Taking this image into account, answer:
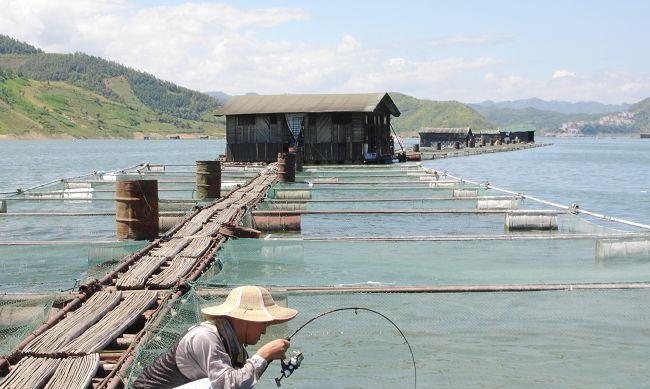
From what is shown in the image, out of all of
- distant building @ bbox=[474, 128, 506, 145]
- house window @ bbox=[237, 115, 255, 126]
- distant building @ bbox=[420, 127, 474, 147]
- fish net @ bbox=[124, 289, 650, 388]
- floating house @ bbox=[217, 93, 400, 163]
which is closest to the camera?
fish net @ bbox=[124, 289, 650, 388]

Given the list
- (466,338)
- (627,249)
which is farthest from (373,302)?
(627,249)

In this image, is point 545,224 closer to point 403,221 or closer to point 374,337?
point 403,221

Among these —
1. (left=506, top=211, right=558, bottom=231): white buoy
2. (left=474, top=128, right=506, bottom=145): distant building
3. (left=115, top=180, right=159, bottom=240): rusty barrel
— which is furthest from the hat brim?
(left=474, top=128, right=506, bottom=145): distant building

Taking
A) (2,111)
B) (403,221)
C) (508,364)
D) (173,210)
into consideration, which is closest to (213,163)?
(173,210)

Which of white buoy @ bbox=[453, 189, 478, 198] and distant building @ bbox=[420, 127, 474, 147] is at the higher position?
distant building @ bbox=[420, 127, 474, 147]

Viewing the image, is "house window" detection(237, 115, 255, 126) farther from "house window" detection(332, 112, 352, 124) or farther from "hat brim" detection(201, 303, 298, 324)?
"hat brim" detection(201, 303, 298, 324)

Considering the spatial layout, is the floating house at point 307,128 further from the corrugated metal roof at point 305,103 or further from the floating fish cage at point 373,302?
the floating fish cage at point 373,302

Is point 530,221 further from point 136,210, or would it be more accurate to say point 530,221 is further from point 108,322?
point 108,322

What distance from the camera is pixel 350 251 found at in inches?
616

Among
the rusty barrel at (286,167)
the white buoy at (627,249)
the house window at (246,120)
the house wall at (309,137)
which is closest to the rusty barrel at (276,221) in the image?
the white buoy at (627,249)

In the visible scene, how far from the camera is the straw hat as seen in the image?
5.29 meters

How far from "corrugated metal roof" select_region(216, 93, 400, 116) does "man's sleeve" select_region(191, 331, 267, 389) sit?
1490 inches

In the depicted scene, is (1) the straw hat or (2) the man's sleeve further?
Result: (1) the straw hat

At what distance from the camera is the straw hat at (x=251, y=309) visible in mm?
5289
